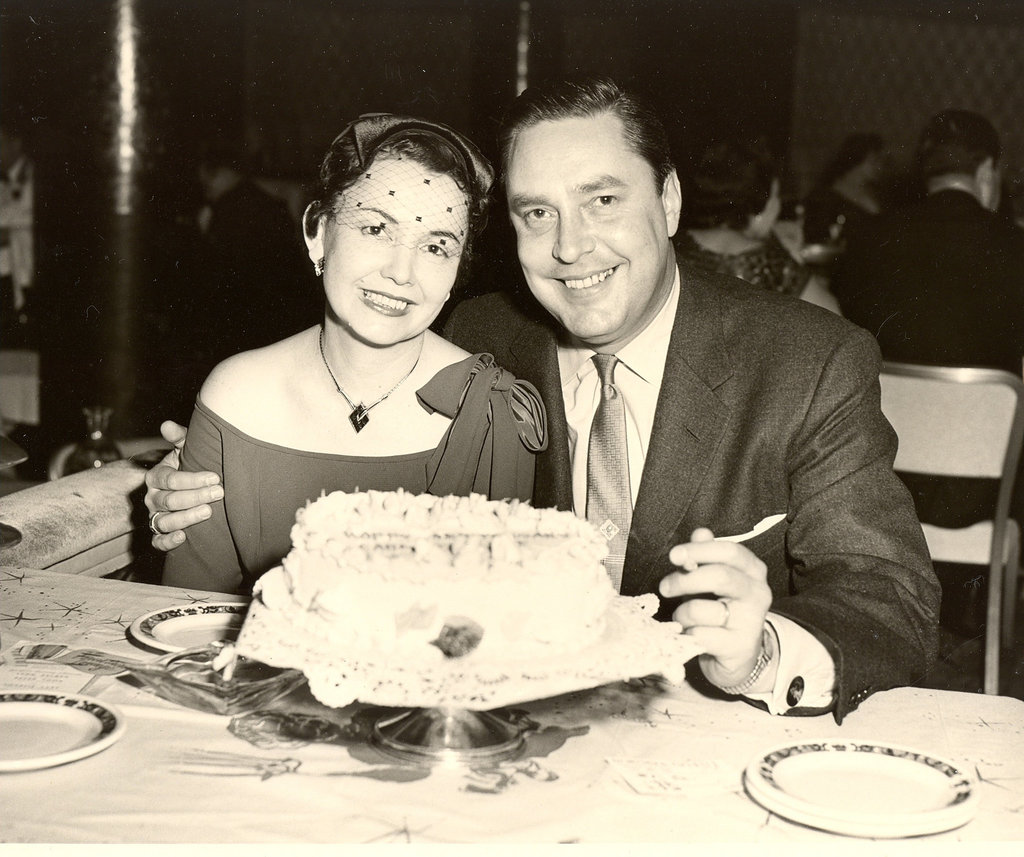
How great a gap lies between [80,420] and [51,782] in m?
4.35

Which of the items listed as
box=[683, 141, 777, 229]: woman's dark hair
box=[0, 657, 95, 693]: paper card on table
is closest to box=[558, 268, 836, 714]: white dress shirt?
box=[0, 657, 95, 693]: paper card on table

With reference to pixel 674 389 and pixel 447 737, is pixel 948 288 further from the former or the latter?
pixel 447 737

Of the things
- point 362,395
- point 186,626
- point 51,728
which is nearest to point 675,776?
point 51,728

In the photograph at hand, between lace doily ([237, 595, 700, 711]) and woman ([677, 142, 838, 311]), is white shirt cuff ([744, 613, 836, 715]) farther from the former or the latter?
woman ([677, 142, 838, 311])

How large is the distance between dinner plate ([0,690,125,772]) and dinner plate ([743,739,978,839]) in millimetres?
846

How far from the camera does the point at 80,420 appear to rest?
5.45m

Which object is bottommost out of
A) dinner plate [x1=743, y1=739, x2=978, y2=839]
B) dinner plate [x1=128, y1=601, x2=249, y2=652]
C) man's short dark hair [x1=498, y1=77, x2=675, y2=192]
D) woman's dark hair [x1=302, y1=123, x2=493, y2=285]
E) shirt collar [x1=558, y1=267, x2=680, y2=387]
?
dinner plate [x1=128, y1=601, x2=249, y2=652]

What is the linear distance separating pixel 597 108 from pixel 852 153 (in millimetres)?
7147

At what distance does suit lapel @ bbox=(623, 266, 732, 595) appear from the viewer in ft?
7.77

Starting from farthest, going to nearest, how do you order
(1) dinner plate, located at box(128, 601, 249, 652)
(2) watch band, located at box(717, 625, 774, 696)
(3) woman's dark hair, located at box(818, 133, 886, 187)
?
(3) woman's dark hair, located at box(818, 133, 886, 187)
(1) dinner plate, located at box(128, 601, 249, 652)
(2) watch band, located at box(717, 625, 774, 696)

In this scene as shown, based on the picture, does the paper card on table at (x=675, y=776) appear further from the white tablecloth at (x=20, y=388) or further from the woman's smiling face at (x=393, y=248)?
the white tablecloth at (x=20, y=388)

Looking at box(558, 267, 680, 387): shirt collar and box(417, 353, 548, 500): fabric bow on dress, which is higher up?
box(558, 267, 680, 387): shirt collar

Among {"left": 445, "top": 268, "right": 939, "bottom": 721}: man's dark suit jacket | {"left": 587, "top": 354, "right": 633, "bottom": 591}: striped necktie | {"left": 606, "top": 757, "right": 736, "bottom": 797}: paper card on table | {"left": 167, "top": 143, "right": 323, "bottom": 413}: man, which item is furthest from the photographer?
{"left": 167, "top": 143, "right": 323, "bottom": 413}: man

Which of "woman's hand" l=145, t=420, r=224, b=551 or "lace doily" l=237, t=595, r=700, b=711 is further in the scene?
"woman's hand" l=145, t=420, r=224, b=551
